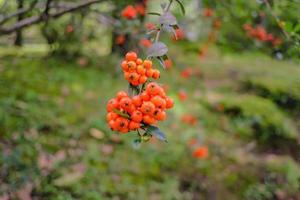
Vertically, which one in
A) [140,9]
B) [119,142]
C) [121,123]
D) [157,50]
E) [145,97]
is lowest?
[119,142]

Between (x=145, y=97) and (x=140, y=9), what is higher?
(x=145, y=97)

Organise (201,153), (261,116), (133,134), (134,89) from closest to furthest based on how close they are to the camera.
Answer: (134,89), (201,153), (133,134), (261,116)

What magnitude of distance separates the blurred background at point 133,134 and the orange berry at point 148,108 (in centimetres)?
119

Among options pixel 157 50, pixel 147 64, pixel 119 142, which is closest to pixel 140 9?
pixel 119 142

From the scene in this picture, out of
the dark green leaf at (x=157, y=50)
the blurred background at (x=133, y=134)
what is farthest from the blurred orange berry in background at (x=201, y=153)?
the dark green leaf at (x=157, y=50)

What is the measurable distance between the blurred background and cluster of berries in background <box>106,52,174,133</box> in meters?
1.13

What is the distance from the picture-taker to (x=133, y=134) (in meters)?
5.20

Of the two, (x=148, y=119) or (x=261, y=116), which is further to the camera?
(x=261, y=116)

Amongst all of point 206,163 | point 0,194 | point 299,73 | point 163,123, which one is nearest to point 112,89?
point 163,123

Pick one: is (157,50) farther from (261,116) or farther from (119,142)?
(261,116)

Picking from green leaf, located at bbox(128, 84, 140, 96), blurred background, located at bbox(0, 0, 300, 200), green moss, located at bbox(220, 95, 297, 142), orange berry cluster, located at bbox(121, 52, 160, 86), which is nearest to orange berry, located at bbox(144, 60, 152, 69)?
orange berry cluster, located at bbox(121, 52, 160, 86)

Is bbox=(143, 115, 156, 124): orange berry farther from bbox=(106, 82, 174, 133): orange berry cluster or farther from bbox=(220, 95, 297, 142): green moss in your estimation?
bbox=(220, 95, 297, 142): green moss

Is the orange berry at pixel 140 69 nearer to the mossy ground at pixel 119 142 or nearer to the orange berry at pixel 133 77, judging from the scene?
the orange berry at pixel 133 77

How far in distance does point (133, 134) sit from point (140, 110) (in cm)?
362
